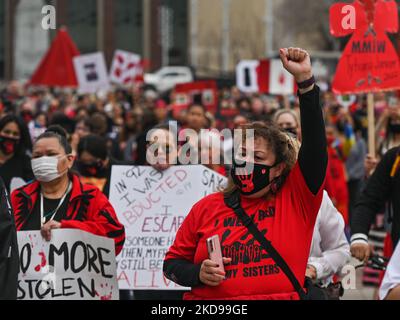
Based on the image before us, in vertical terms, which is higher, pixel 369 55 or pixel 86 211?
pixel 369 55

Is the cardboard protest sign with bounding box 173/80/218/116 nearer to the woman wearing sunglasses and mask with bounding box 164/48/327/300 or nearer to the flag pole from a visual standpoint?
the flag pole

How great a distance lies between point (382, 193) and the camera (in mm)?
6379

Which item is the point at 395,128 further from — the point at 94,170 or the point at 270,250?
the point at 270,250

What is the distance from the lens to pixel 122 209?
303 inches

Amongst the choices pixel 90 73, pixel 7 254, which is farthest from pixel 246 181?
pixel 90 73

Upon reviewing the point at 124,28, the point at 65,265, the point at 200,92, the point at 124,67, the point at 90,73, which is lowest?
the point at 65,265

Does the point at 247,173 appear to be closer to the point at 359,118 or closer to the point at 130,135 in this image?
the point at 130,135

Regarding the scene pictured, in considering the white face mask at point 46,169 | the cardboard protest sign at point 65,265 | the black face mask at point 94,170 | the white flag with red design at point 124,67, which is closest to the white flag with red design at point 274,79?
the white flag with red design at point 124,67

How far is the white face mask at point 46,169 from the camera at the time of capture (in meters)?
6.30

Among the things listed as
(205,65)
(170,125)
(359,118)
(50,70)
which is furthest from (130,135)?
(205,65)

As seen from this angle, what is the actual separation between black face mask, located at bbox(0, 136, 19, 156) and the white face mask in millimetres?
2307

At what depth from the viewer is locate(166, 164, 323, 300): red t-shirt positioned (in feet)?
14.9

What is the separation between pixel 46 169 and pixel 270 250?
7.23ft

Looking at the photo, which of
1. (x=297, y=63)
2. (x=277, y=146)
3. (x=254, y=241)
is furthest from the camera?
(x=277, y=146)
